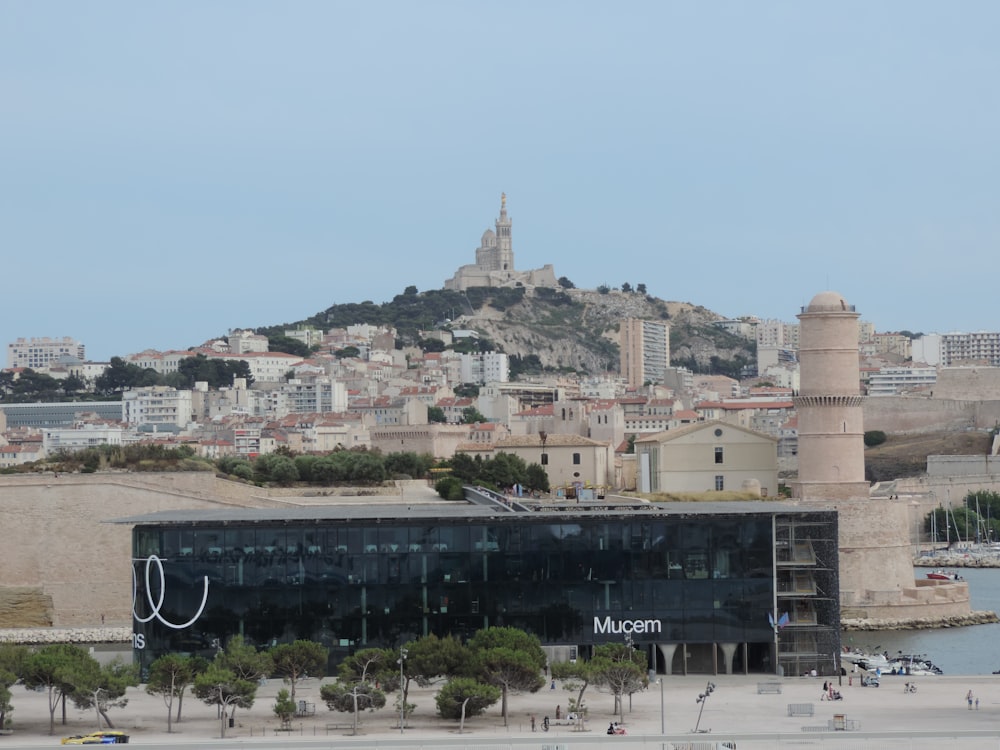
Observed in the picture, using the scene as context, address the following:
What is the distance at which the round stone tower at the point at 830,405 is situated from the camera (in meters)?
53.1

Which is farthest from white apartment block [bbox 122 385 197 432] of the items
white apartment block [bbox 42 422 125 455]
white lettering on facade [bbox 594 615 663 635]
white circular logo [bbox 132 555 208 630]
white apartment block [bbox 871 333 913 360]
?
white lettering on facade [bbox 594 615 663 635]

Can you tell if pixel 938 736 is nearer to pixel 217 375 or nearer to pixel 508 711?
pixel 508 711

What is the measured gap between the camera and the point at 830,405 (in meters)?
53.7

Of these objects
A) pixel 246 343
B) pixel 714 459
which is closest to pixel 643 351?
pixel 246 343

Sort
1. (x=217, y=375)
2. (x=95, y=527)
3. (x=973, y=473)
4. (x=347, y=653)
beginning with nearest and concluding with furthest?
(x=347, y=653), (x=95, y=527), (x=973, y=473), (x=217, y=375)

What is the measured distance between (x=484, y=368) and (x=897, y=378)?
31.6 meters

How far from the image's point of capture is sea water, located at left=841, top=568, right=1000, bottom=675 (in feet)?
135

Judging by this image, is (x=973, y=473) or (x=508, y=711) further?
(x=973, y=473)

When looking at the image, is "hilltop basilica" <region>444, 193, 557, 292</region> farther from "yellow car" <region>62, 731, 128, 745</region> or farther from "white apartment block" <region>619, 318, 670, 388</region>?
"yellow car" <region>62, 731, 128, 745</region>

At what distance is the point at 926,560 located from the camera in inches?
2933

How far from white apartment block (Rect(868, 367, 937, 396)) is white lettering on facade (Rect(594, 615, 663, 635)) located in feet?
340

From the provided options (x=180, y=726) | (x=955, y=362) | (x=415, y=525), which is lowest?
(x=180, y=726)

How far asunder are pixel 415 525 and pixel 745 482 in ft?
92.4

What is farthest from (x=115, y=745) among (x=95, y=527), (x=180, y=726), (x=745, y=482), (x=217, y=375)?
(x=217, y=375)
